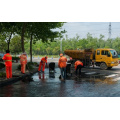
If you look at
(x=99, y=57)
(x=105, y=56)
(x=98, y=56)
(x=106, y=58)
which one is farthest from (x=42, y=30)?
(x=106, y=58)

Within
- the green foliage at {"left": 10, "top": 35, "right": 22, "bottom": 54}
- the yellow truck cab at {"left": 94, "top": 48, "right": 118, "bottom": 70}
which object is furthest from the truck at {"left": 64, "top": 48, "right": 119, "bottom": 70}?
the green foliage at {"left": 10, "top": 35, "right": 22, "bottom": 54}

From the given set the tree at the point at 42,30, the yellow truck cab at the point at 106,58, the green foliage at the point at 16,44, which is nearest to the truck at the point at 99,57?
the yellow truck cab at the point at 106,58

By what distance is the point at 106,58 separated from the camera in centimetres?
1889

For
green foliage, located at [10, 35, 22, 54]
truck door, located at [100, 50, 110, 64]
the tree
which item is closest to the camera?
truck door, located at [100, 50, 110, 64]

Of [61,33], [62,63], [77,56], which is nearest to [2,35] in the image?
[61,33]

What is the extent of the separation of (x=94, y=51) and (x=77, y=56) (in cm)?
202

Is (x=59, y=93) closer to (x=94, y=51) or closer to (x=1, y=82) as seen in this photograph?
(x=1, y=82)

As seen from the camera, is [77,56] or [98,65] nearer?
[98,65]

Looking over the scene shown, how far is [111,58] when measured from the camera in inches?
732

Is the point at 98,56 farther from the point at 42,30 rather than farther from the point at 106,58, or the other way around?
the point at 42,30

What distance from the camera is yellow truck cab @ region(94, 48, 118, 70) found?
18.6 m

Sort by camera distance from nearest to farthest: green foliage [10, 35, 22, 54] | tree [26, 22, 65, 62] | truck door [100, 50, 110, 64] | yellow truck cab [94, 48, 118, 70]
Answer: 1. yellow truck cab [94, 48, 118, 70]
2. truck door [100, 50, 110, 64]
3. tree [26, 22, 65, 62]
4. green foliage [10, 35, 22, 54]

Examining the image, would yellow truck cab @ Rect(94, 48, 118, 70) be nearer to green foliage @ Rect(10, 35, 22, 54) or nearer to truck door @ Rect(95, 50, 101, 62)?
truck door @ Rect(95, 50, 101, 62)

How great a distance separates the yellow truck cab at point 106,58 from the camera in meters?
18.6
